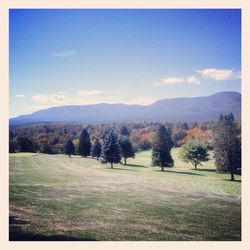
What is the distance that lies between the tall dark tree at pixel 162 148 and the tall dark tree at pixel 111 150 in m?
3.48

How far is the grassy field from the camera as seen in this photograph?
1507 centimetres

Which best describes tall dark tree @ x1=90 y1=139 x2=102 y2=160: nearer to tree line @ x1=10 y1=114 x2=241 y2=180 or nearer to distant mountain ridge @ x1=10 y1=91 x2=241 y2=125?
tree line @ x1=10 y1=114 x2=241 y2=180

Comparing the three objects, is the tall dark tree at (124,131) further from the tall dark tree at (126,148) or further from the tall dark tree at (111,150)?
the tall dark tree at (111,150)

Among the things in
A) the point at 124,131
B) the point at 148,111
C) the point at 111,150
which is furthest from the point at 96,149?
the point at 148,111

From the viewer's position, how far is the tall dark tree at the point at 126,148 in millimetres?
26156

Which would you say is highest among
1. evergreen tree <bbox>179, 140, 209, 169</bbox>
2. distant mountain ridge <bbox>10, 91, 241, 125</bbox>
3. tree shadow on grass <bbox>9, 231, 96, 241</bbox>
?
distant mountain ridge <bbox>10, 91, 241, 125</bbox>

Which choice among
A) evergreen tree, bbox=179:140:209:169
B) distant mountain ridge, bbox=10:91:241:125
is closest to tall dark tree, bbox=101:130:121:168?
distant mountain ridge, bbox=10:91:241:125

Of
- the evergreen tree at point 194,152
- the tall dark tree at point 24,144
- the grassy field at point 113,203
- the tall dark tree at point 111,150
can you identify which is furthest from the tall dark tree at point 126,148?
the tall dark tree at point 24,144

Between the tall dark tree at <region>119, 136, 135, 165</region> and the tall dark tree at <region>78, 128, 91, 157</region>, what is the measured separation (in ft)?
9.71
